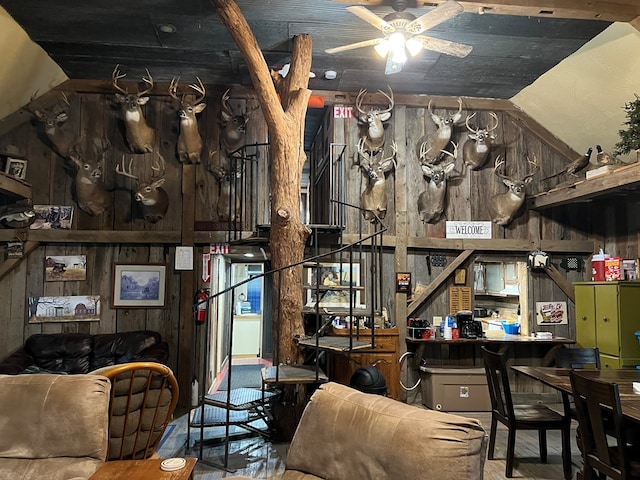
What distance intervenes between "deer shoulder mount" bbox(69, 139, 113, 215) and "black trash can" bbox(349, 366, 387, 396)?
3415 millimetres

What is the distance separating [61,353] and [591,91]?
19.9 feet

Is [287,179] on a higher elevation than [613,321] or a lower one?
higher

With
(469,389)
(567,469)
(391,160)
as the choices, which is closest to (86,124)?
(391,160)

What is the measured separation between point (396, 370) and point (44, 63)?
495 cm

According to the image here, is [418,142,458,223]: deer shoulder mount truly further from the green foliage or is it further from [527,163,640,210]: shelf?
the green foliage

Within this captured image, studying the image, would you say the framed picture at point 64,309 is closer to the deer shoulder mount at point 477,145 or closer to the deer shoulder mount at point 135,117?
the deer shoulder mount at point 135,117

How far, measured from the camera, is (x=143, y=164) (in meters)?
5.32

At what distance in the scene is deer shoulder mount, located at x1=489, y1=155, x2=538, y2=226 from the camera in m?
5.42

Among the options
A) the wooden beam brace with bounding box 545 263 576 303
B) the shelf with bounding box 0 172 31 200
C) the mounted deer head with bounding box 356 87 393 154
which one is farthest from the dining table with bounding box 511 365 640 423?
the shelf with bounding box 0 172 31 200

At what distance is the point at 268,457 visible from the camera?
3707 millimetres

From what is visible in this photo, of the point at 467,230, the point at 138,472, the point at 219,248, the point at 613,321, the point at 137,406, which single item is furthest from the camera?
the point at 467,230

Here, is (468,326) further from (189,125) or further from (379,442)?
(189,125)

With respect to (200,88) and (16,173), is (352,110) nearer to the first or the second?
(200,88)

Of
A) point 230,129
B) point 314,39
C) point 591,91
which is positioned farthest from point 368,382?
point 591,91
